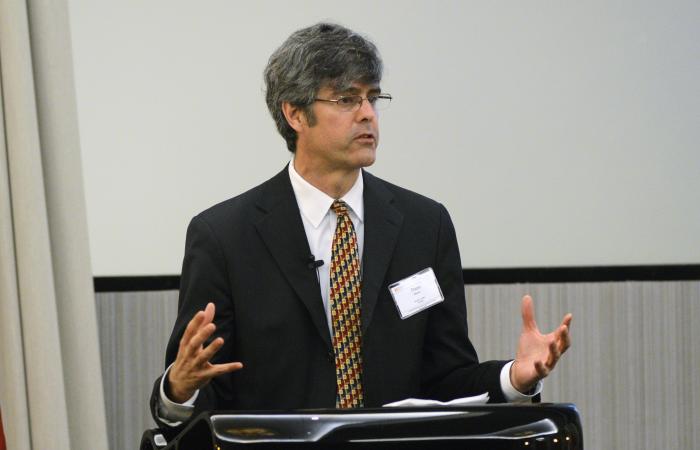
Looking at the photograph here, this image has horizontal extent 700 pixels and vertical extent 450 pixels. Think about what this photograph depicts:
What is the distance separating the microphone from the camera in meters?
2.17

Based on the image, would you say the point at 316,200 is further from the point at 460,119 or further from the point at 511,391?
the point at 460,119

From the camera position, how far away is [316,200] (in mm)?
2262

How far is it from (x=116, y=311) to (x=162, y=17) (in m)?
0.91

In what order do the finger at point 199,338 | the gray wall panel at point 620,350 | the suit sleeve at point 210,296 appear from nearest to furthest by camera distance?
the finger at point 199,338
the suit sleeve at point 210,296
the gray wall panel at point 620,350

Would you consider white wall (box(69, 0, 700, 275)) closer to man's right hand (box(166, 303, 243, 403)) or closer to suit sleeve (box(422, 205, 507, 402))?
suit sleeve (box(422, 205, 507, 402))

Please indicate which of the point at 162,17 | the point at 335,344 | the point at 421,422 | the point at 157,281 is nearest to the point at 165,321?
the point at 157,281

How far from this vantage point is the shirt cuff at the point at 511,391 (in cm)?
205

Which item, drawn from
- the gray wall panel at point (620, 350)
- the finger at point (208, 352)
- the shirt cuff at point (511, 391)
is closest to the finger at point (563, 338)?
the shirt cuff at point (511, 391)

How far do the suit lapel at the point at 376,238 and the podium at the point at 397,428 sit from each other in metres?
0.72

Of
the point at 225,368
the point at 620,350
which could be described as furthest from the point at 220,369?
the point at 620,350

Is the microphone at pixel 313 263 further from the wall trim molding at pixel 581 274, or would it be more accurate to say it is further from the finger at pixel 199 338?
the wall trim molding at pixel 581 274

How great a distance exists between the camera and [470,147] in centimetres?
346

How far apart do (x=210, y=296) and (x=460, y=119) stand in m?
1.55

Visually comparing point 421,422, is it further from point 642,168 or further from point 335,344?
point 642,168
